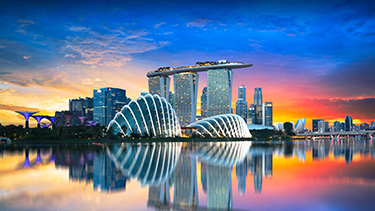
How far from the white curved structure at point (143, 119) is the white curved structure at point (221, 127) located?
44.3ft

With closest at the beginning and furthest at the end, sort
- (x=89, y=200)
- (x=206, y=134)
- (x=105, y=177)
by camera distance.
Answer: (x=89, y=200), (x=105, y=177), (x=206, y=134)

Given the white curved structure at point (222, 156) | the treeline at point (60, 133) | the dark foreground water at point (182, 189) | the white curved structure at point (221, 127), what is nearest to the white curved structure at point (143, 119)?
the treeline at point (60, 133)

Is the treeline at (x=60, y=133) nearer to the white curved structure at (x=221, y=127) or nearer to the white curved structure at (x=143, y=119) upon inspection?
the white curved structure at (x=143, y=119)

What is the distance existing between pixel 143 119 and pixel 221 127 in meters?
30.2

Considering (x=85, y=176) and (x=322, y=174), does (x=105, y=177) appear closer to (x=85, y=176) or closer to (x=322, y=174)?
(x=85, y=176)

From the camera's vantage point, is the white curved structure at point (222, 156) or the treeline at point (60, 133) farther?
the treeline at point (60, 133)

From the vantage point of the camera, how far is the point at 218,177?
22.0m

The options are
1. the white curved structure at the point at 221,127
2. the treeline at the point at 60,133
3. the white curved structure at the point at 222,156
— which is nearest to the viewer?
the white curved structure at the point at 222,156

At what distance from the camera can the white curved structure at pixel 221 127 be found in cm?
11050

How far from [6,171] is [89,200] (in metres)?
15.0

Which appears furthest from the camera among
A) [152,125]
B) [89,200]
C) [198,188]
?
[152,125]

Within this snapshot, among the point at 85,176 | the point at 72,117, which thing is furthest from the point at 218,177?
the point at 72,117

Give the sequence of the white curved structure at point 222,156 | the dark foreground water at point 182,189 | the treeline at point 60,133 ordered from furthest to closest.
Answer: the treeline at point 60,133, the white curved structure at point 222,156, the dark foreground water at point 182,189

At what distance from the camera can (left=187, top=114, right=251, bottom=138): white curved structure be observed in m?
110
